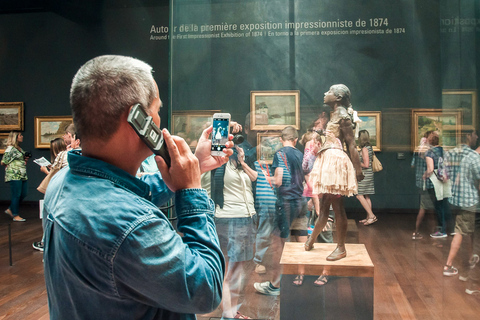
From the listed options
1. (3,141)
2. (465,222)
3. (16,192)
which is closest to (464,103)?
(465,222)

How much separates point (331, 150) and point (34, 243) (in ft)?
16.2

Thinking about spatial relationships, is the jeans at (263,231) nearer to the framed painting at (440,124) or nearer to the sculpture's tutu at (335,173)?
the sculpture's tutu at (335,173)

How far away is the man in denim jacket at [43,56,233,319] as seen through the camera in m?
0.81

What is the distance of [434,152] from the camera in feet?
9.73

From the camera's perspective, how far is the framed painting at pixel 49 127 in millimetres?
8727

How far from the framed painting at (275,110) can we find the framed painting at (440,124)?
0.91 meters

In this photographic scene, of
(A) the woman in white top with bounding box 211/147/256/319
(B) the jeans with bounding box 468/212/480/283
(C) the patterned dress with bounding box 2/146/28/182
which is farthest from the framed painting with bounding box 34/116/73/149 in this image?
(B) the jeans with bounding box 468/212/480/283

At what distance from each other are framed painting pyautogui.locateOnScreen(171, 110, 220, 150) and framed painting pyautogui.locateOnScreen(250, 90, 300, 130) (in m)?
0.37

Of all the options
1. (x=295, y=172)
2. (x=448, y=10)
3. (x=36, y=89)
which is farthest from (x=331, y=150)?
(x=36, y=89)

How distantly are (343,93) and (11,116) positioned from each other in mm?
8508

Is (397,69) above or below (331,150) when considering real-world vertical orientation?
above

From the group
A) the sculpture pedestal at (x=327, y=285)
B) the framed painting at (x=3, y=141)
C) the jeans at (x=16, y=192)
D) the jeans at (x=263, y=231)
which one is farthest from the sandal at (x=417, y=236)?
the framed painting at (x=3, y=141)

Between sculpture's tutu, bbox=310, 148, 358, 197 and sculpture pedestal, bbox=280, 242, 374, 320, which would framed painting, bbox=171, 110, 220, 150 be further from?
sculpture pedestal, bbox=280, 242, 374, 320

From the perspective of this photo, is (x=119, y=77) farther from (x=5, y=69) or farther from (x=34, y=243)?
(x=5, y=69)
